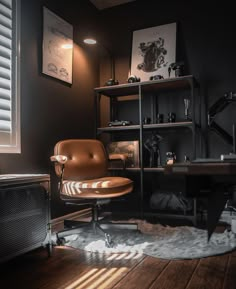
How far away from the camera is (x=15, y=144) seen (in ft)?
8.41

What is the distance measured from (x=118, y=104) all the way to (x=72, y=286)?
8.72ft

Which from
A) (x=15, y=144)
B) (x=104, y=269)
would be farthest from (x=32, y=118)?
(x=104, y=269)

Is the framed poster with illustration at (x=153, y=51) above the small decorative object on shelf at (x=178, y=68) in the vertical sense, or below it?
above

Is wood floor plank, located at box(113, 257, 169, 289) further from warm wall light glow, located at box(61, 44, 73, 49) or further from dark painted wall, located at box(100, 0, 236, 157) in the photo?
warm wall light glow, located at box(61, 44, 73, 49)

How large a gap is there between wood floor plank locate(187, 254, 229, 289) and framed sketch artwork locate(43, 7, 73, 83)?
226 centimetres

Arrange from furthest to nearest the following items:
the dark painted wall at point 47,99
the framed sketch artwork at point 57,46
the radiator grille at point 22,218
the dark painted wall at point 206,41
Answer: the dark painted wall at point 206,41
the framed sketch artwork at point 57,46
the dark painted wall at point 47,99
the radiator grille at point 22,218

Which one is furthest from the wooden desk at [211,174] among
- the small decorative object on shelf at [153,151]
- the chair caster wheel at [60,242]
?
the small decorative object on shelf at [153,151]

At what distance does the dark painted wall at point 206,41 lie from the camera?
3344 millimetres

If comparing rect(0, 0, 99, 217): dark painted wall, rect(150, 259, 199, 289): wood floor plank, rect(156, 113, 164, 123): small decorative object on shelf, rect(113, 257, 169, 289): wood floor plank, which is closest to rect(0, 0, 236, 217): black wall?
rect(0, 0, 99, 217): dark painted wall

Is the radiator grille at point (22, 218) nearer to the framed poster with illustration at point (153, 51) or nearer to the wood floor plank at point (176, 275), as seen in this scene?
the wood floor plank at point (176, 275)

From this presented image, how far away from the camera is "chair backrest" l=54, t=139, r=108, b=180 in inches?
106

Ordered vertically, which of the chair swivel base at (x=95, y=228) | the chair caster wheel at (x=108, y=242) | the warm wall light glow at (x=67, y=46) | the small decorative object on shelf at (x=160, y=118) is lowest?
the chair caster wheel at (x=108, y=242)

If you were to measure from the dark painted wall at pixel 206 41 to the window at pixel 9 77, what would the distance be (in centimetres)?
165

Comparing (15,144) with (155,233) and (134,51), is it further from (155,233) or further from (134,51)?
(134,51)
